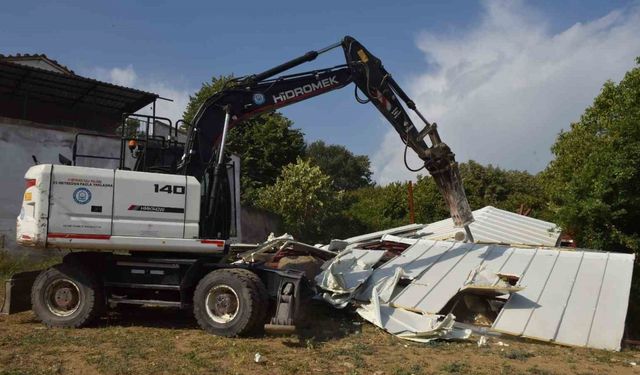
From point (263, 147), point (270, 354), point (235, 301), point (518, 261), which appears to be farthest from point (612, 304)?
point (263, 147)

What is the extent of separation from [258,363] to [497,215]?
12149 millimetres

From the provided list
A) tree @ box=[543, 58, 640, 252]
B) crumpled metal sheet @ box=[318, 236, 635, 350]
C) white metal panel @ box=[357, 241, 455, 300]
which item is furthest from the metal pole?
tree @ box=[543, 58, 640, 252]

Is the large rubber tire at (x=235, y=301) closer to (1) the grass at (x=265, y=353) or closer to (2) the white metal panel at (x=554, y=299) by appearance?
(1) the grass at (x=265, y=353)

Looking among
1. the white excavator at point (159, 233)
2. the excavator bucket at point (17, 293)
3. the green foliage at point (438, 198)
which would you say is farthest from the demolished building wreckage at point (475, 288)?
the green foliage at point (438, 198)

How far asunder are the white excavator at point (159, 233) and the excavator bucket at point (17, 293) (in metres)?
0.05

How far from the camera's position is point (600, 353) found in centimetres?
830

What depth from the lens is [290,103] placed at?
10422mm

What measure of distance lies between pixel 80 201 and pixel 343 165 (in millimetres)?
46600

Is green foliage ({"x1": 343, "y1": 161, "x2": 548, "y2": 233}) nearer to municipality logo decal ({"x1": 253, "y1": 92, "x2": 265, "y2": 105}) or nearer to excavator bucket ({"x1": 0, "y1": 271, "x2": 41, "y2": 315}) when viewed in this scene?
municipality logo decal ({"x1": 253, "y1": 92, "x2": 265, "y2": 105})

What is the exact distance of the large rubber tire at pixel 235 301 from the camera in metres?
8.41

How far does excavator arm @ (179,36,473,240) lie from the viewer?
9.39 m

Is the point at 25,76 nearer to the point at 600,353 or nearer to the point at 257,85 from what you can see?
the point at 257,85

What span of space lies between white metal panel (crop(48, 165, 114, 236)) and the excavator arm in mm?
1330

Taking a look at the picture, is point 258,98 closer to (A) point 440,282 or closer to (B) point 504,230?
(A) point 440,282
